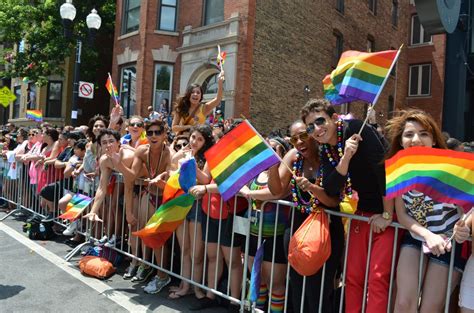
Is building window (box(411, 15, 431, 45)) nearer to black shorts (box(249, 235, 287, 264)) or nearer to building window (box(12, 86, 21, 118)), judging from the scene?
building window (box(12, 86, 21, 118))

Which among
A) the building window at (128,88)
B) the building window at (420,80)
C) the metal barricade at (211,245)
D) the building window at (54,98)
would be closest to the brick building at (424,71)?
the building window at (420,80)

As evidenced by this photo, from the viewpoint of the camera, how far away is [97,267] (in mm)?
5305

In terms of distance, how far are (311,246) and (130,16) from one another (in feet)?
57.0

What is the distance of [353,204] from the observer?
4.16 meters

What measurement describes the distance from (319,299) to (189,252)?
5.92 feet

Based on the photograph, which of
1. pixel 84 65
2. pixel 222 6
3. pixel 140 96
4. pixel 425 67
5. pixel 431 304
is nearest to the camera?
pixel 431 304

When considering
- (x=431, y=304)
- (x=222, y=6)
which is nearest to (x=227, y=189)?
(x=431, y=304)

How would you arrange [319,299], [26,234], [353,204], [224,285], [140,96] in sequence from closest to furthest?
[319,299], [353,204], [224,285], [26,234], [140,96]

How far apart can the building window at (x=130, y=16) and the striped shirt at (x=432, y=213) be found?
16806mm

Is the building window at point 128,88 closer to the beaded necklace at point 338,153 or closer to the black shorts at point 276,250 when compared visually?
the black shorts at point 276,250

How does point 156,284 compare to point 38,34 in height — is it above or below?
below

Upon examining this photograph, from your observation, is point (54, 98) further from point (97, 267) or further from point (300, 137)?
point (300, 137)

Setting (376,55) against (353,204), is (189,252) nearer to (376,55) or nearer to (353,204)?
(353,204)

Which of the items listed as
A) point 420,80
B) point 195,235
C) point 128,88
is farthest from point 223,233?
point 420,80
